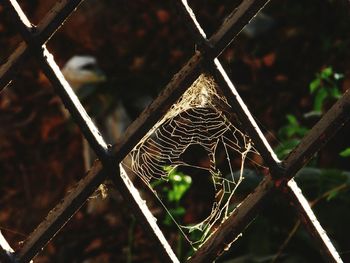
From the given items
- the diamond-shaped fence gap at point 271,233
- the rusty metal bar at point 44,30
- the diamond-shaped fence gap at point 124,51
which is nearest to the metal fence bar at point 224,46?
the rusty metal bar at point 44,30

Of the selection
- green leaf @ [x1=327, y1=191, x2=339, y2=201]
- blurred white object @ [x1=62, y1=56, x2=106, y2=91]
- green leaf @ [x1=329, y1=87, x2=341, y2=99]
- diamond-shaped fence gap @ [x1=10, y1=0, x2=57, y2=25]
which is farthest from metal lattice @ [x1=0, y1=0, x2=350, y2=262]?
diamond-shaped fence gap @ [x1=10, y1=0, x2=57, y2=25]

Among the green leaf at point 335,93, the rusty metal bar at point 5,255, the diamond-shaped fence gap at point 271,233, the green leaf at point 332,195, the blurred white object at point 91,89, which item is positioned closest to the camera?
the rusty metal bar at point 5,255

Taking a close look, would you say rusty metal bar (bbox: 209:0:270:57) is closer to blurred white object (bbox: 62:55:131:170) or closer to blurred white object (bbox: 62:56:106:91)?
blurred white object (bbox: 62:55:131:170)

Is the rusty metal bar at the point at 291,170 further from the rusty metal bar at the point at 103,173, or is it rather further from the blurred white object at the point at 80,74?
the blurred white object at the point at 80,74

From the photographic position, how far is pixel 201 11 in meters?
3.14

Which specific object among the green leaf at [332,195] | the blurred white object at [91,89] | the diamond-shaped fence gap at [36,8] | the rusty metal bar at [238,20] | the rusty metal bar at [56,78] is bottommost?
the green leaf at [332,195]

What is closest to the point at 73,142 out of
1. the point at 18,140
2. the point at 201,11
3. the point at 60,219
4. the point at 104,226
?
the point at 18,140

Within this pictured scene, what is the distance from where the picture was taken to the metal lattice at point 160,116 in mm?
1054

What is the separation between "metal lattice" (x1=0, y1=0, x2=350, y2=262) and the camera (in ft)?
3.46

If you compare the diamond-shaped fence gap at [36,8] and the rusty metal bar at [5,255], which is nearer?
the rusty metal bar at [5,255]


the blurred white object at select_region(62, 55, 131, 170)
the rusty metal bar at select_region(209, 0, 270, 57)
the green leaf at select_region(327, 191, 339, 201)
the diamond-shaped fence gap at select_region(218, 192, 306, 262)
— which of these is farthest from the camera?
the blurred white object at select_region(62, 55, 131, 170)

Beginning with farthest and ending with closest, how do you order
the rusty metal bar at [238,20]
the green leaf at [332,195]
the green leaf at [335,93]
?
the green leaf at [335,93], the green leaf at [332,195], the rusty metal bar at [238,20]

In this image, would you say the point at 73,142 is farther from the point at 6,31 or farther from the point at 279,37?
the point at 279,37

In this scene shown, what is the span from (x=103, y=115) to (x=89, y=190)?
186 centimetres
